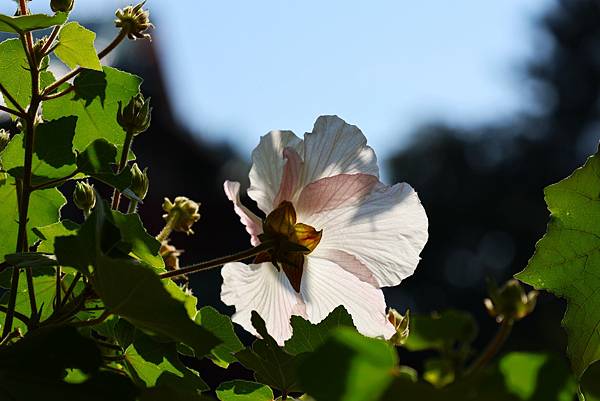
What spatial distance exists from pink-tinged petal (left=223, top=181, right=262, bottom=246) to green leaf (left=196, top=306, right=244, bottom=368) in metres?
0.09

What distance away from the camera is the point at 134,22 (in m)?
0.68

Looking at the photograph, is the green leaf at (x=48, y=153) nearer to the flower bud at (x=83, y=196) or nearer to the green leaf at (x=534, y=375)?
the flower bud at (x=83, y=196)

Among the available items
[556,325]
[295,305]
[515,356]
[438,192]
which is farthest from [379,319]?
[438,192]

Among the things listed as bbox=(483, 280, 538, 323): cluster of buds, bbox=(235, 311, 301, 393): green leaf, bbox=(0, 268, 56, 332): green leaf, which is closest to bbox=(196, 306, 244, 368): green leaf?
bbox=(235, 311, 301, 393): green leaf

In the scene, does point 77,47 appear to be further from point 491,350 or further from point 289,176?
point 491,350

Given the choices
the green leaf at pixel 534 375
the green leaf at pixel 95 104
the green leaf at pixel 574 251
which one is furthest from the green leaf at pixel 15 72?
the green leaf at pixel 534 375

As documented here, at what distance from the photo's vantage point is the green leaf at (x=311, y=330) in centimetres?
52

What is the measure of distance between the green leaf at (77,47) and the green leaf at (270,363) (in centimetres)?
22

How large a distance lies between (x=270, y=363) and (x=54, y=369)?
174 millimetres

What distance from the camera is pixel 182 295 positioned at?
0.54 metres

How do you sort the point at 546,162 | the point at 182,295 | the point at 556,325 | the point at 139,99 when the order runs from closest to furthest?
the point at 182,295, the point at 139,99, the point at 556,325, the point at 546,162

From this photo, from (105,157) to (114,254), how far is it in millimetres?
116

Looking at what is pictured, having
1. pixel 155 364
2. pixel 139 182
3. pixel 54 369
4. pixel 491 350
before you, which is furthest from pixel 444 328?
pixel 139 182

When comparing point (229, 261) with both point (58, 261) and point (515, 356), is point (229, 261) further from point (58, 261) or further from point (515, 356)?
point (515, 356)
